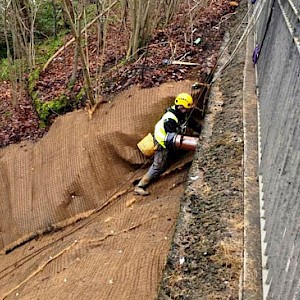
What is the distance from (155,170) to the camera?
746cm

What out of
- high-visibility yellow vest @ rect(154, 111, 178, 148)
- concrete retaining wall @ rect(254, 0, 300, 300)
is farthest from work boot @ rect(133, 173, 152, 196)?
concrete retaining wall @ rect(254, 0, 300, 300)

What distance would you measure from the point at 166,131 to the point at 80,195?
5.73 ft

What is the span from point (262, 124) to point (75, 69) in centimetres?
556

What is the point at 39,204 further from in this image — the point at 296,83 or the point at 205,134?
the point at 296,83

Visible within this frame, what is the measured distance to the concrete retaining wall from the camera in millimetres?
2963

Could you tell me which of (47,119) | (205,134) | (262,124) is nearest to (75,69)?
(47,119)

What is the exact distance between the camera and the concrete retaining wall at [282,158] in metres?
2.96

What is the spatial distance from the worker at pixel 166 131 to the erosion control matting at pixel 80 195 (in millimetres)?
172

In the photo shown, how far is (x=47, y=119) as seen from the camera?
9.53m

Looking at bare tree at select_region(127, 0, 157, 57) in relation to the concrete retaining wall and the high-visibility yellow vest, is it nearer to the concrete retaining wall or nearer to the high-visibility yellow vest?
the high-visibility yellow vest

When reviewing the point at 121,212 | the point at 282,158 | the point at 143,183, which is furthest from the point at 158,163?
the point at 282,158

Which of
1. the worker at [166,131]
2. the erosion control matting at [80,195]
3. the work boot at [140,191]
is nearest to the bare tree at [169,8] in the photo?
the erosion control matting at [80,195]

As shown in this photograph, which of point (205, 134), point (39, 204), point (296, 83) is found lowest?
point (39, 204)

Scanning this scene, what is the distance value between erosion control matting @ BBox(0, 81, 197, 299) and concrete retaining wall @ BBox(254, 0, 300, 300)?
1.74 meters
